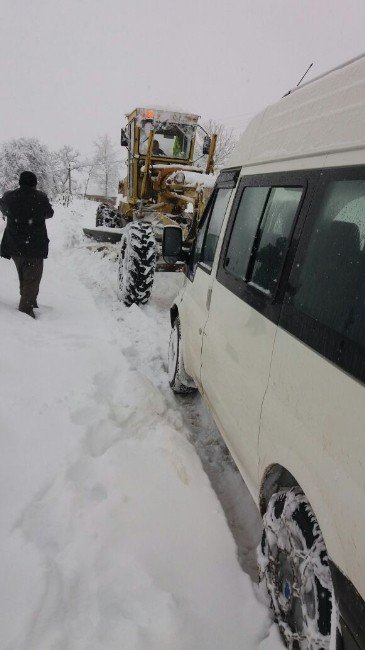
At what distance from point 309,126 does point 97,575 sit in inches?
88.7

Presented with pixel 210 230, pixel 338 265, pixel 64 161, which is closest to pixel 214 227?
pixel 210 230

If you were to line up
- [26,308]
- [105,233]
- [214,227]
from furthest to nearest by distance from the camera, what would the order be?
[105,233], [26,308], [214,227]

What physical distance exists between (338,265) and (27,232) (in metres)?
4.94

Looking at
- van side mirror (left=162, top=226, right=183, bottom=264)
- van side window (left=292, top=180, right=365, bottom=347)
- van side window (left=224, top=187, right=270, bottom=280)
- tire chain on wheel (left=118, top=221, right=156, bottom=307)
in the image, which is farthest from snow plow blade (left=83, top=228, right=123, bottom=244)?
van side window (left=292, top=180, right=365, bottom=347)

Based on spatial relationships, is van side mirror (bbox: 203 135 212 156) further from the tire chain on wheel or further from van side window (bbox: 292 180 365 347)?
van side window (bbox: 292 180 365 347)

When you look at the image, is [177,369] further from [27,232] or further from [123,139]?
[123,139]

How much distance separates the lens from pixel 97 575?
1.99 meters

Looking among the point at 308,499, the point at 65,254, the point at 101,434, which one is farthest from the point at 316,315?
the point at 65,254

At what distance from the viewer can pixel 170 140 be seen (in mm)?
8797

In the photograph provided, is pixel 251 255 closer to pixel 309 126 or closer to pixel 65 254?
pixel 309 126

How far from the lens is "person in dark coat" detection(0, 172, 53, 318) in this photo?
5.46 meters

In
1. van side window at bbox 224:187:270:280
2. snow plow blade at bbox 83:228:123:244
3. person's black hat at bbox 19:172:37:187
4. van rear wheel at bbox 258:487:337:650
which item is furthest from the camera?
snow plow blade at bbox 83:228:123:244

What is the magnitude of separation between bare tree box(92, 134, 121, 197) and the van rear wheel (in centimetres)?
7600

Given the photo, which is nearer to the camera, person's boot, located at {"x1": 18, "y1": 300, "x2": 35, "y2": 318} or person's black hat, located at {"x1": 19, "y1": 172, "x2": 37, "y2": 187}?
person's black hat, located at {"x1": 19, "y1": 172, "x2": 37, "y2": 187}
